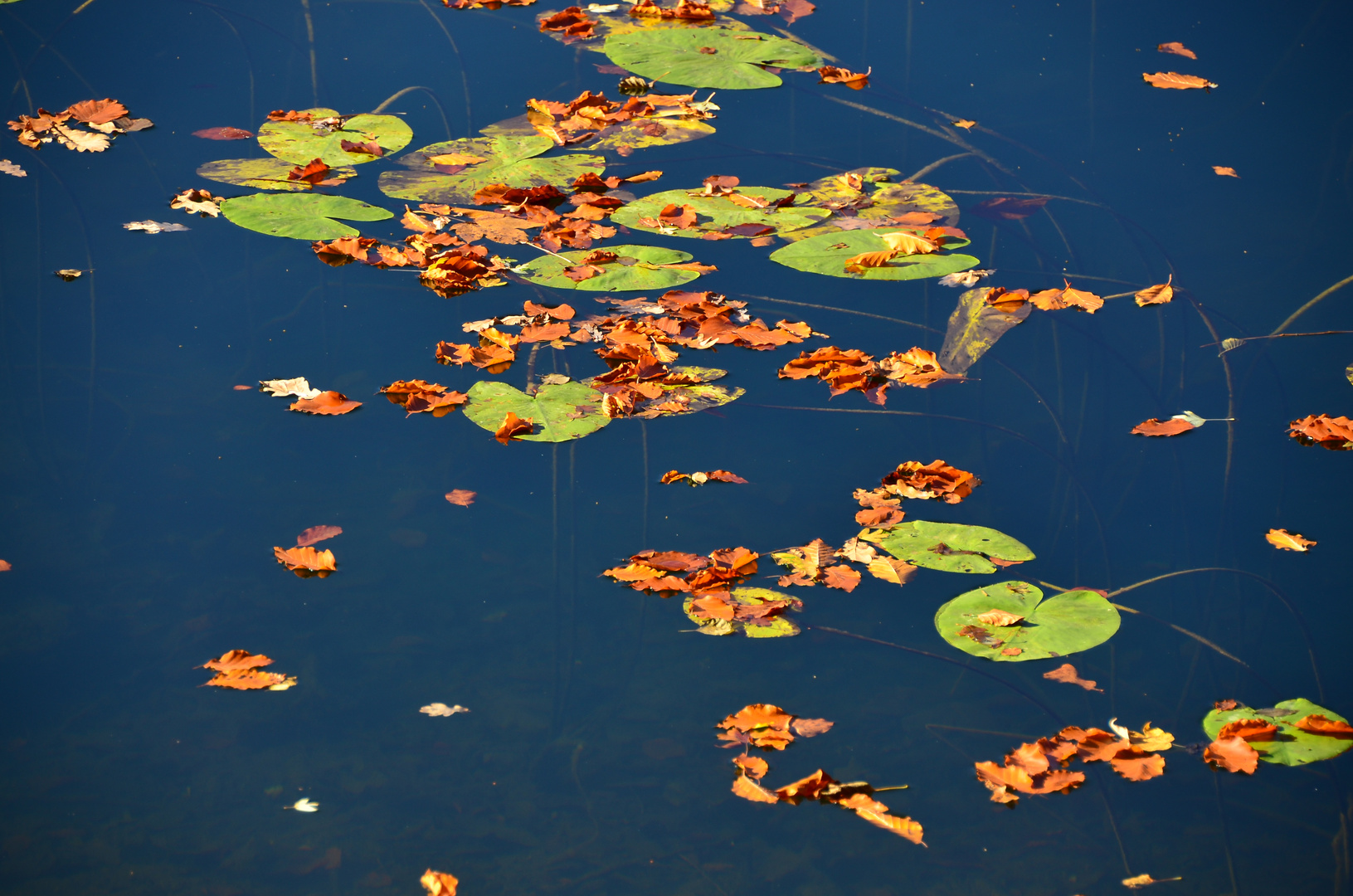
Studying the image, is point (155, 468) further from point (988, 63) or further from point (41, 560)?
point (988, 63)

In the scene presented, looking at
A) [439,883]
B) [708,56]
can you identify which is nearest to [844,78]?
[708,56]

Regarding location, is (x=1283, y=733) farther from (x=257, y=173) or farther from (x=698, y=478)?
(x=257, y=173)

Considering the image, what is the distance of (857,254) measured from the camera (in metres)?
2.91

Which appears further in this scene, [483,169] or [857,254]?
[483,169]

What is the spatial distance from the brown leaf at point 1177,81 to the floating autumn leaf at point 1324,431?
78.8 inches

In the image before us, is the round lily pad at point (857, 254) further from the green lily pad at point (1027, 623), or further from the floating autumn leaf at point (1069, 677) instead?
the floating autumn leaf at point (1069, 677)

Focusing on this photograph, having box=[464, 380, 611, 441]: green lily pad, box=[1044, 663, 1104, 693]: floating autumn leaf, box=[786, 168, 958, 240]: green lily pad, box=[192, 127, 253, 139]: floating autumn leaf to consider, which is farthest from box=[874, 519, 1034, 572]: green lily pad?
box=[192, 127, 253, 139]: floating autumn leaf

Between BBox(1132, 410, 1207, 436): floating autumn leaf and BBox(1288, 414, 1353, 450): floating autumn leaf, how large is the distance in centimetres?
21

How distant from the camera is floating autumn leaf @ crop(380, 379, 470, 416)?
2291 mm

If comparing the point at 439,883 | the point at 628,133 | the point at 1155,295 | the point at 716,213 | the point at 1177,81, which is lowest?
the point at 439,883

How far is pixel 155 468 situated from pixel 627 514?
0.98m

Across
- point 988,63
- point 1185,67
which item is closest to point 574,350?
point 988,63

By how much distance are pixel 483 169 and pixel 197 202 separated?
2.86 feet

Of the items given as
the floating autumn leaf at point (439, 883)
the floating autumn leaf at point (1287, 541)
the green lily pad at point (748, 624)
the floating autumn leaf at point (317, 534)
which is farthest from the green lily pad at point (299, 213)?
the floating autumn leaf at point (1287, 541)
